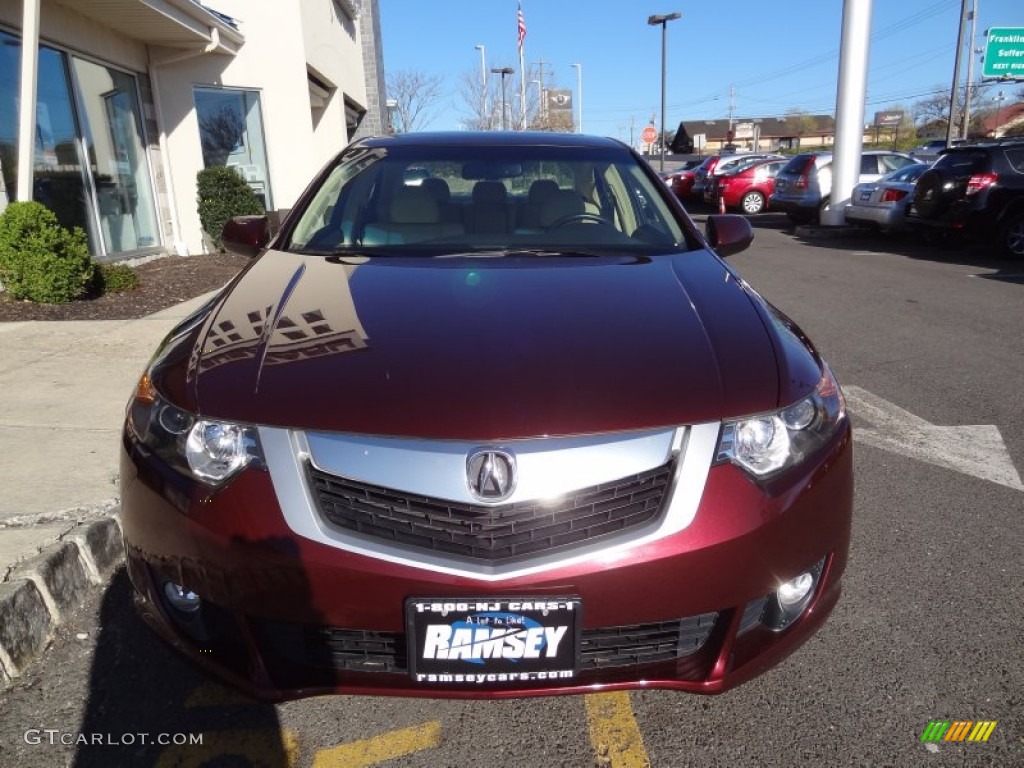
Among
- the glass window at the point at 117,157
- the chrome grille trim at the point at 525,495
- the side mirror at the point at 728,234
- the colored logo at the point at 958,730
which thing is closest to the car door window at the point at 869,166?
the glass window at the point at 117,157

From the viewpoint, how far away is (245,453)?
5.60 feet

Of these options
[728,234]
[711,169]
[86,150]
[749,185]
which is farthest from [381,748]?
[711,169]

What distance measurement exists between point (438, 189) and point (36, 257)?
16.3 ft

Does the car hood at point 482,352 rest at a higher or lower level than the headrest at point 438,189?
lower

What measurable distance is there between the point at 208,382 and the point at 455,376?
591 millimetres

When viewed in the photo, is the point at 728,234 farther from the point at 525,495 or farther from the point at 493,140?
the point at 525,495

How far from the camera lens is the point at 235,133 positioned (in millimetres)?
12406

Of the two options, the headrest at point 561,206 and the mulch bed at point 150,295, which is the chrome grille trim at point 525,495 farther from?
the mulch bed at point 150,295

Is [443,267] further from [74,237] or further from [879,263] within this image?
[879,263]

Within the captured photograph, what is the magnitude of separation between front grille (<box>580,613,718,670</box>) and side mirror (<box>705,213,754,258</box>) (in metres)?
1.80

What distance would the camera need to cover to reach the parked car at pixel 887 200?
1242 cm

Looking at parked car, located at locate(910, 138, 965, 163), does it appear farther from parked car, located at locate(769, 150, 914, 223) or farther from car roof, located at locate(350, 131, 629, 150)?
car roof, located at locate(350, 131, 629, 150)

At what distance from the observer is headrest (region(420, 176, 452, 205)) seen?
3.21m

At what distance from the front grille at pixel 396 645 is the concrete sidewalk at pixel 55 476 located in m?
1.05
